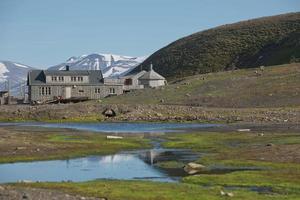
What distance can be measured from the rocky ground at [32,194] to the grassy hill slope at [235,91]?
91465 millimetres

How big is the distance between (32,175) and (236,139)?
32639mm

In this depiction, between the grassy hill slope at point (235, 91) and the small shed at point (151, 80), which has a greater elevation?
the small shed at point (151, 80)

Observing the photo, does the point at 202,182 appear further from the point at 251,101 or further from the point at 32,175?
the point at 251,101

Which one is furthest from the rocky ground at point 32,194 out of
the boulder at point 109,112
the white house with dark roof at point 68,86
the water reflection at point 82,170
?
the white house with dark roof at point 68,86

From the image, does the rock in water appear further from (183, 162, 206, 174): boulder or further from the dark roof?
(183, 162, 206, 174): boulder

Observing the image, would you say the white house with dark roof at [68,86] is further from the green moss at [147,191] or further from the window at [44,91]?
the green moss at [147,191]

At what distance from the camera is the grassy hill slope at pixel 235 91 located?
12731 cm

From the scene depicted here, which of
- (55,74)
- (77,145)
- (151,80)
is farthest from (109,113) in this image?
(151,80)

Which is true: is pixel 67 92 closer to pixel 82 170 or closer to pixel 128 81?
pixel 128 81

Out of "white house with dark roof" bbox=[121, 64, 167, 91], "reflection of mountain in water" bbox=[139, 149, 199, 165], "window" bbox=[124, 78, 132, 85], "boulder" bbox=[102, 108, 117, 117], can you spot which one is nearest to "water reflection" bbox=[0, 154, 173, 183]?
"reflection of mountain in water" bbox=[139, 149, 199, 165]

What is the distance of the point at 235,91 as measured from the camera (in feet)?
451

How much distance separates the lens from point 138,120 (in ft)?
360

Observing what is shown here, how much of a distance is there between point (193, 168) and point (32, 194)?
15.8m

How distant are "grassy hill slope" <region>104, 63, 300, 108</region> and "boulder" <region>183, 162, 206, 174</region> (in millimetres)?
77098
